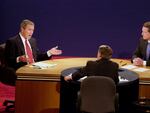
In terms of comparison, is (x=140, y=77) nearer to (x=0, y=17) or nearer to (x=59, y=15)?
(x=59, y=15)

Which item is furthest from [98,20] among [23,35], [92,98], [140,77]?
[92,98]

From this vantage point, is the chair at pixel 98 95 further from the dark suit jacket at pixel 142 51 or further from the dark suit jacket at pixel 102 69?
the dark suit jacket at pixel 142 51

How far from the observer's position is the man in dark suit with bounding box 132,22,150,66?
18.5 feet

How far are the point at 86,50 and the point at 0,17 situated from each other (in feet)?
6.63

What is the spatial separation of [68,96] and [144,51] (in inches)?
75.7

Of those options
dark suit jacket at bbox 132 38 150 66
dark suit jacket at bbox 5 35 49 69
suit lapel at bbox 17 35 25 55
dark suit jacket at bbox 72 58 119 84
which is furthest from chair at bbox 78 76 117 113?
dark suit jacket at bbox 132 38 150 66

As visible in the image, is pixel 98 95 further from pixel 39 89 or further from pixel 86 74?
pixel 39 89

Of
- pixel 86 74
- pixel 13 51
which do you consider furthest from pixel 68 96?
pixel 13 51

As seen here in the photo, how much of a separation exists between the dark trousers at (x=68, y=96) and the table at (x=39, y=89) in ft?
0.63

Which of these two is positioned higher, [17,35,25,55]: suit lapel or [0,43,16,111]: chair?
[17,35,25,55]: suit lapel

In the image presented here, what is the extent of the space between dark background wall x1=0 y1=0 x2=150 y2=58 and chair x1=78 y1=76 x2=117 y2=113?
3841mm

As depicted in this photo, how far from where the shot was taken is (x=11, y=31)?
8203 millimetres

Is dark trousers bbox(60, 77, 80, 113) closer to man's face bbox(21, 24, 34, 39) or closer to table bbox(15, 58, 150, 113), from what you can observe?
table bbox(15, 58, 150, 113)

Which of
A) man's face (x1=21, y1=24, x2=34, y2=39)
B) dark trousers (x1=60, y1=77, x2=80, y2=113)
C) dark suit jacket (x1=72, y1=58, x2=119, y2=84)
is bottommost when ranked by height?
dark trousers (x1=60, y1=77, x2=80, y2=113)
